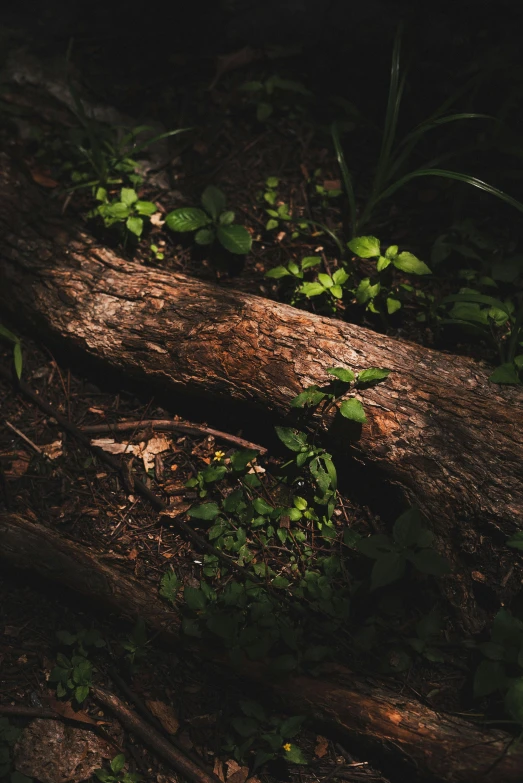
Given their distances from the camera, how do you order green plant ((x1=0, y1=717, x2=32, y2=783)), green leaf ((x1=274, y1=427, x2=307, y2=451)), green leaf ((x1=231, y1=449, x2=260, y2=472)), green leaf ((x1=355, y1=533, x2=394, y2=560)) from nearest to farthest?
1. green plant ((x1=0, y1=717, x2=32, y2=783))
2. green leaf ((x1=355, y1=533, x2=394, y2=560))
3. green leaf ((x1=274, y1=427, x2=307, y2=451))
4. green leaf ((x1=231, y1=449, x2=260, y2=472))

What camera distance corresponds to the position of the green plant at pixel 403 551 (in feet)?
6.91

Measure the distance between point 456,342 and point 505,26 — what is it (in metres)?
2.03

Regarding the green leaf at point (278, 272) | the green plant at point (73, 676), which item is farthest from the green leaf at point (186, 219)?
the green plant at point (73, 676)

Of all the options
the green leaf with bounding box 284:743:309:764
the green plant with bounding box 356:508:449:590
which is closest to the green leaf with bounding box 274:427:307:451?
the green plant with bounding box 356:508:449:590

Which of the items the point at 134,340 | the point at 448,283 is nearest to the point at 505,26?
the point at 448,283

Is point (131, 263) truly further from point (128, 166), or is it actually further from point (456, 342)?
point (456, 342)

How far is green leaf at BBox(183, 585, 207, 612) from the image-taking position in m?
2.22

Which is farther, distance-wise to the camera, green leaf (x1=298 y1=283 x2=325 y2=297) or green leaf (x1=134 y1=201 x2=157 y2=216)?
green leaf (x1=134 y1=201 x2=157 y2=216)

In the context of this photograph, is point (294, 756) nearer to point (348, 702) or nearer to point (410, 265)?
point (348, 702)

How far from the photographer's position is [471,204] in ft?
10.4

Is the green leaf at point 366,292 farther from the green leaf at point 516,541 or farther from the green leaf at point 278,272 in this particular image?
the green leaf at point 516,541

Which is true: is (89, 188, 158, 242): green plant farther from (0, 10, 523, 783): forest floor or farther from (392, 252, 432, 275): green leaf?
→ (392, 252, 432, 275): green leaf

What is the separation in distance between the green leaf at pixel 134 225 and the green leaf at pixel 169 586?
5.56 ft

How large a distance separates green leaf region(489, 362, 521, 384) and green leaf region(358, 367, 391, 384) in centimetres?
45
